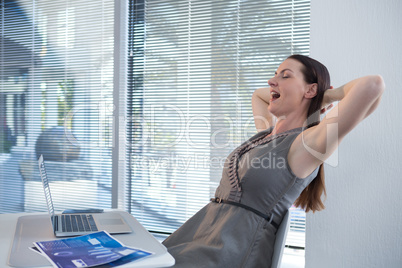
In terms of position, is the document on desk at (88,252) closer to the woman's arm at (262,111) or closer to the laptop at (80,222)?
the laptop at (80,222)

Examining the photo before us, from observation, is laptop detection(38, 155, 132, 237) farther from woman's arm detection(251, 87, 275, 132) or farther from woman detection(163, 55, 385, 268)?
woman's arm detection(251, 87, 275, 132)

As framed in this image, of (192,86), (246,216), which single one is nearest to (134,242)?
(246,216)

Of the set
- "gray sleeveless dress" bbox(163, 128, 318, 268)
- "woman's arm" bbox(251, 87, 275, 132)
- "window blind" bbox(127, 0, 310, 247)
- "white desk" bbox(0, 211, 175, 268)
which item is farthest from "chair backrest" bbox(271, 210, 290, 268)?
"window blind" bbox(127, 0, 310, 247)

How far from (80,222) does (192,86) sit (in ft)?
4.81

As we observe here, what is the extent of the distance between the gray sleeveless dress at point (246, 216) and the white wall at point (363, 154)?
581mm

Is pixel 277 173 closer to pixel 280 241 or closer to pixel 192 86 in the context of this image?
pixel 280 241

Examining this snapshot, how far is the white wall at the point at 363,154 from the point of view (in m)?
1.91

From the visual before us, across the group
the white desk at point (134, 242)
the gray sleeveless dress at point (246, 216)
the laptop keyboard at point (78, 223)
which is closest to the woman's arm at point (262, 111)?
the gray sleeveless dress at point (246, 216)

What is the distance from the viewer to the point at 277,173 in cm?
145

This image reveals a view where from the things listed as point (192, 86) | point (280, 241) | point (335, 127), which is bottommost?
point (280, 241)

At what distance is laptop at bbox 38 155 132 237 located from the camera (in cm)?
126

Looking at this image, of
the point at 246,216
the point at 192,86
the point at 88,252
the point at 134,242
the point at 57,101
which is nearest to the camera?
the point at 88,252

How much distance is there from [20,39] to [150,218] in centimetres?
187

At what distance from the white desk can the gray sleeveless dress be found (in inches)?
6.9
